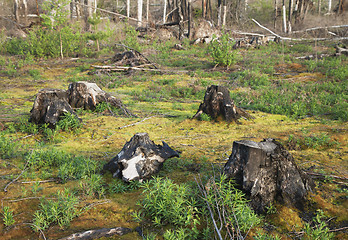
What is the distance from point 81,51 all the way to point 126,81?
5640 mm

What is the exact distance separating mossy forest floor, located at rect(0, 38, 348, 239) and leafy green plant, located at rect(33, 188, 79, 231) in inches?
2.9

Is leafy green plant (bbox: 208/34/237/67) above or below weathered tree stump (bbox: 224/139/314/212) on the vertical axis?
above

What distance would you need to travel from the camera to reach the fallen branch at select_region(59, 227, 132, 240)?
240 cm

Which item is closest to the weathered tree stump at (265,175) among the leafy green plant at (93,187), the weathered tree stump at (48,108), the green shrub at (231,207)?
the green shrub at (231,207)

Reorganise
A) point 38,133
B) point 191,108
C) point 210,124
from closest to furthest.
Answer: point 38,133 → point 210,124 → point 191,108

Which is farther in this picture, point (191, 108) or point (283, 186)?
point (191, 108)

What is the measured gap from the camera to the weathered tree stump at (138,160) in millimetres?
3451

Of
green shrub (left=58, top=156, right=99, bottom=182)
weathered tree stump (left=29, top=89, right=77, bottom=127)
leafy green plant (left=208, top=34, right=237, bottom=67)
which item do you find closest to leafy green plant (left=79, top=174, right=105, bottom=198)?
green shrub (left=58, top=156, right=99, bottom=182)

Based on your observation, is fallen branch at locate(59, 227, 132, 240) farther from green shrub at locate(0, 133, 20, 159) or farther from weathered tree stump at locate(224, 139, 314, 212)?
green shrub at locate(0, 133, 20, 159)

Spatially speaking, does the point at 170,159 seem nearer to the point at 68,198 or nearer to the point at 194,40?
the point at 68,198

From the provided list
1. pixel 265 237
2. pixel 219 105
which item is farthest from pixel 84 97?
pixel 265 237

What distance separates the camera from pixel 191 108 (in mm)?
7426

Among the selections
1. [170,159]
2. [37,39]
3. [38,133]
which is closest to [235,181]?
[170,159]

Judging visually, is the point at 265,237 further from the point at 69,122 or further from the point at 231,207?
the point at 69,122
